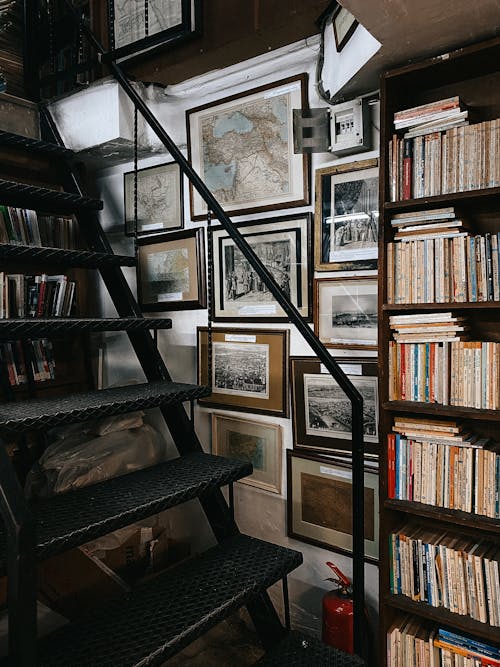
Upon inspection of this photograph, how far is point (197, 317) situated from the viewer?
2510 millimetres

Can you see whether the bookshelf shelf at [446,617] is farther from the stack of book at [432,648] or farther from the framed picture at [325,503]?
the framed picture at [325,503]

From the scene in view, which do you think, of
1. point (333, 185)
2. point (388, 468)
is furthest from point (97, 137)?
point (388, 468)

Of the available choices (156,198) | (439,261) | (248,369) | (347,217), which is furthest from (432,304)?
(156,198)

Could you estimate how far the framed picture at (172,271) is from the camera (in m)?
2.46

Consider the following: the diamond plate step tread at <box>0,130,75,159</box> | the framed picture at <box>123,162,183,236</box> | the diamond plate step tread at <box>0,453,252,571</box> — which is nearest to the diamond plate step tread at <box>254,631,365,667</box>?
the diamond plate step tread at <box>0,453,252,571</box>

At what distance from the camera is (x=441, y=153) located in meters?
1.59

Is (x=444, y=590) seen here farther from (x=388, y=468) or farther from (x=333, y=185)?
(x=333, y=185)

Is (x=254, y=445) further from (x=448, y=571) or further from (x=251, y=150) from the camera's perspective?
(x=251, y=150)

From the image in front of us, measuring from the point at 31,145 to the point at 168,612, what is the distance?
1784 mm

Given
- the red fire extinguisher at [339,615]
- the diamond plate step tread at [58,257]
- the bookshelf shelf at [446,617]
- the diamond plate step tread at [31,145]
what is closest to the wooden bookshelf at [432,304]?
the bookshelf shelf at [446,617]

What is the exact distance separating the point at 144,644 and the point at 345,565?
43.4 inches

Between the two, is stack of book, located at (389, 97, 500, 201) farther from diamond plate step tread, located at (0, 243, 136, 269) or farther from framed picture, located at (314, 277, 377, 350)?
diamond plate step tread, located at (0, 243, 136, 269)

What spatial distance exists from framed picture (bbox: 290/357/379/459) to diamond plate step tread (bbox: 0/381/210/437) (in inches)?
20.5

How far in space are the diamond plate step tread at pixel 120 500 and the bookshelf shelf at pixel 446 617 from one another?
0.65m
